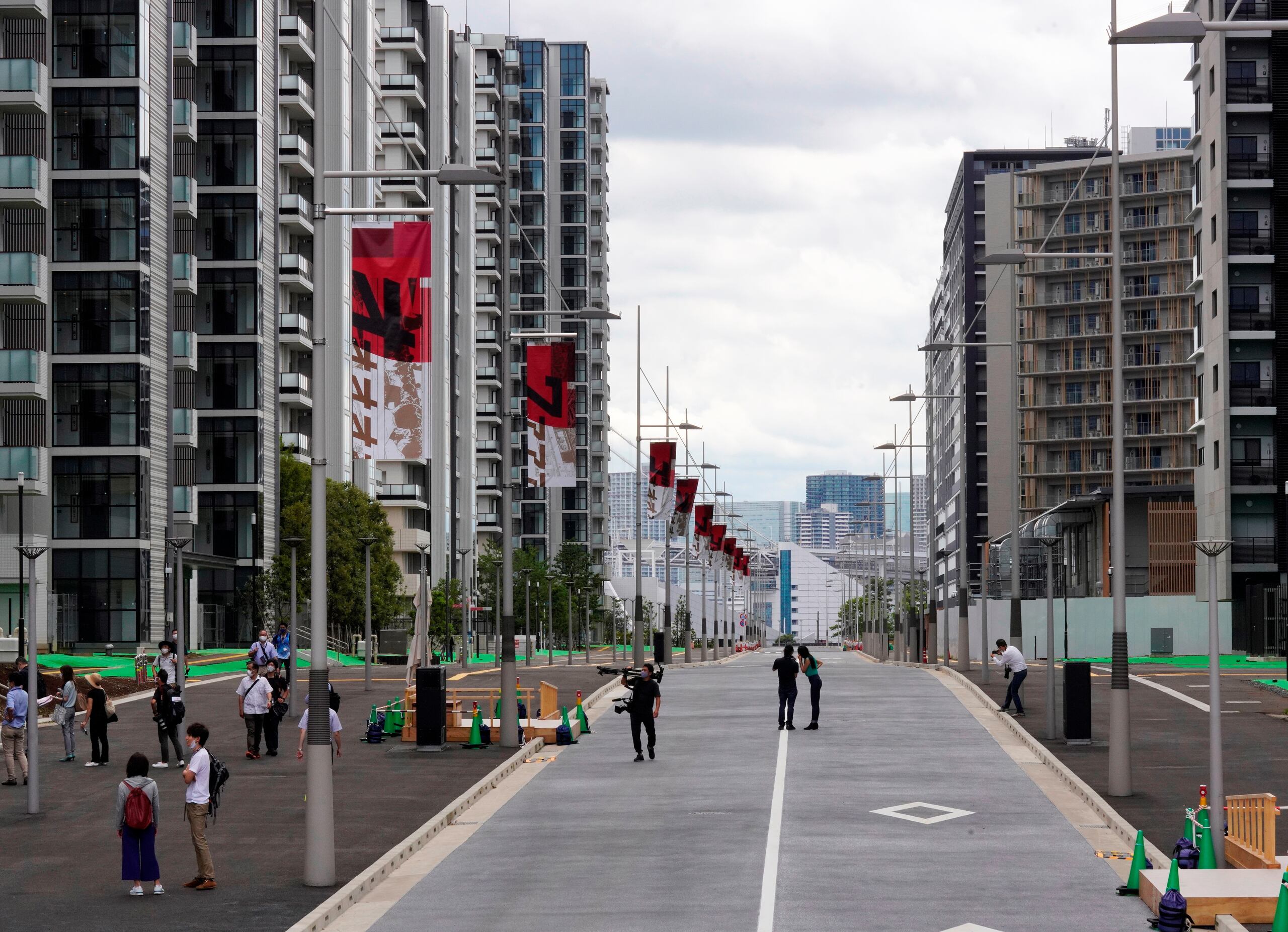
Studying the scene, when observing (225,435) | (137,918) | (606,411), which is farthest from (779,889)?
(606,411)

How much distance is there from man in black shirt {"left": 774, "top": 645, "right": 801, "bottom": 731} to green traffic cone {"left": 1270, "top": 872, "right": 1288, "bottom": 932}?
20204 mm

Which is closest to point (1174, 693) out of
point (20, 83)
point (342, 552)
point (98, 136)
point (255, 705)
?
point (255, 705)

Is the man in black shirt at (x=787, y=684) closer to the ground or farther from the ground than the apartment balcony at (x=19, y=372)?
closer to the ground

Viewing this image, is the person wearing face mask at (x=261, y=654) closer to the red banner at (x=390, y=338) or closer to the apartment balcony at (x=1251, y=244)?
the red banner at (x=390, y=338)

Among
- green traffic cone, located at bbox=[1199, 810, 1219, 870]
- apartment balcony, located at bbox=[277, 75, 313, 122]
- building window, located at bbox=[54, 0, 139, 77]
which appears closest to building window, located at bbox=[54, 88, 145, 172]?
building window, located at bbox=[54, 0, 139, 77]

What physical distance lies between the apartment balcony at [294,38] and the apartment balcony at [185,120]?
16.7 metres

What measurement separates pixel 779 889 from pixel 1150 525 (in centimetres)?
7712

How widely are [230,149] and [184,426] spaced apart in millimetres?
17347

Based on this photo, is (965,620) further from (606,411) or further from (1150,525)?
(606,411)

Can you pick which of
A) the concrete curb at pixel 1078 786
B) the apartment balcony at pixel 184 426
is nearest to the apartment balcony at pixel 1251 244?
the concrete curb at pixel 1078 786

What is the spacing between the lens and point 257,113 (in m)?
86.7

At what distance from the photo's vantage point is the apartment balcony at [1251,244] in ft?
271

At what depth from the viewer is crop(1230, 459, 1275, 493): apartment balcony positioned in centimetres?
8225

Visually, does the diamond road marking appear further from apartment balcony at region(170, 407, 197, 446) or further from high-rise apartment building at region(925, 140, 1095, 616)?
high-rise apartment building at region(925, 140, 1095, 616)
